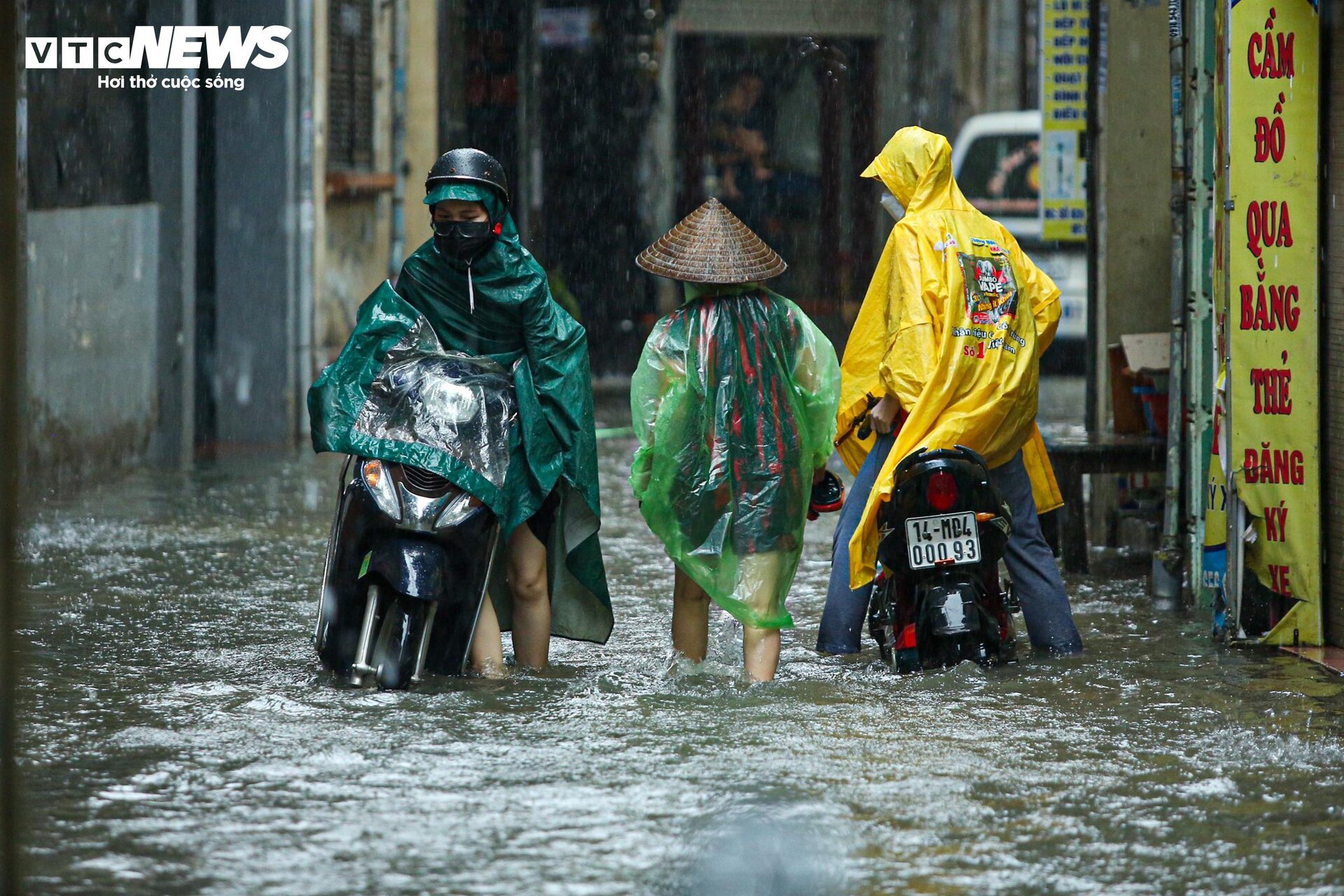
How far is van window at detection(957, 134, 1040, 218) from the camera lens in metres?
17.1

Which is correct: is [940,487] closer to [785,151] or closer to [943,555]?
[943,555]

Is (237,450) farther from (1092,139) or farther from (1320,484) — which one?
(1320,484)

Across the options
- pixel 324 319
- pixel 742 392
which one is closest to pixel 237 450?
pixel 324 319

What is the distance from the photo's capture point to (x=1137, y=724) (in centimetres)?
558

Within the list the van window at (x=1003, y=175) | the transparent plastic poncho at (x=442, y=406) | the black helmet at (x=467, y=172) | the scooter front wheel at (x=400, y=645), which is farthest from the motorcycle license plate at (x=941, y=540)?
the van window at (x=1003, y=175)

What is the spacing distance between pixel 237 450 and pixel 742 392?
23.5 feet

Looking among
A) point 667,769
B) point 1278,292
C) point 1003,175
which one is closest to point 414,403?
point 667,769

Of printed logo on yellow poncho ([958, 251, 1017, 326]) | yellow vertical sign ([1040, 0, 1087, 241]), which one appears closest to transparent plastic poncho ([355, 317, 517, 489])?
printed logo on yellow poncho ([958, 251, 1017, 326])

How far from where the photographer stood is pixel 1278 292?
21.5ft

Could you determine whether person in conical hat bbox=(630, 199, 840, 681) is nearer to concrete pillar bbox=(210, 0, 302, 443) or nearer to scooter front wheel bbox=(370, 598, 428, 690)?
scooter front wheel bbox=(370, 598, 428, 690)

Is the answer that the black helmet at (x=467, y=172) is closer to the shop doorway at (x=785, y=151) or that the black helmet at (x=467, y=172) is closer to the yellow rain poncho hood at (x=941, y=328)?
the yellow rain poncho hood at (x=941, y=328)

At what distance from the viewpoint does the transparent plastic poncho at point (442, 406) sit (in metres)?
5.97

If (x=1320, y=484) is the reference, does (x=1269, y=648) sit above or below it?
below

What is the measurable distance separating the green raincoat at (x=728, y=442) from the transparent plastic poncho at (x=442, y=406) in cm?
43
